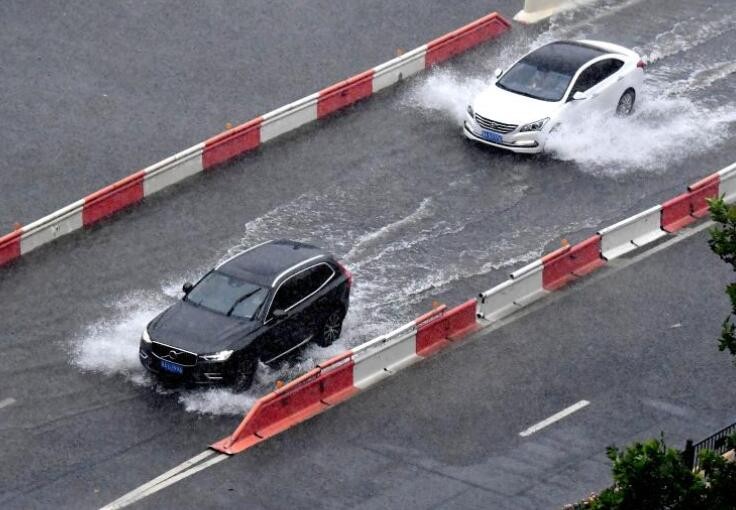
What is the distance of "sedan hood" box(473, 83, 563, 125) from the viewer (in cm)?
3172

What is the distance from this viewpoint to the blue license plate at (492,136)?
31.8m

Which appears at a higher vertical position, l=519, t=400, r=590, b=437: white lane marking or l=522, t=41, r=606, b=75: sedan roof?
l=522, t=41, r=606, b=75: sedan roof

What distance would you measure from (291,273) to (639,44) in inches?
538

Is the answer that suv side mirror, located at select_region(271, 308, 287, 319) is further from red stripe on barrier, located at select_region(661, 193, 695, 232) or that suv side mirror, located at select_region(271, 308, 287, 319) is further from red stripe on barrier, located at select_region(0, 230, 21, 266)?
red stripe on barrier, located at select_region(661, 193, 695, 232)

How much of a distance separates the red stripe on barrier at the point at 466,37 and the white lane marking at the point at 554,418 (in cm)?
1204

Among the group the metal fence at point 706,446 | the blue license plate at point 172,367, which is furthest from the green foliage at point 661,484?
the blue license plate at point 172,367

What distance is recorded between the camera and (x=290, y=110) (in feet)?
106

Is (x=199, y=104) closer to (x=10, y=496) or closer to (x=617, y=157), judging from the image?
(x=617, y=157)

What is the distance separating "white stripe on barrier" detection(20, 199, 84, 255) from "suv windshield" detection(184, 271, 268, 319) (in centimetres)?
406

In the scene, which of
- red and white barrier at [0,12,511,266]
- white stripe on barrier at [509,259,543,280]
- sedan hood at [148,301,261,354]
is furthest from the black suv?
red and white barrier at [0,12,511,266]

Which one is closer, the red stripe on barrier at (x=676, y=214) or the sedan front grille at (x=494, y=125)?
the red stripe on barrier at (x=676, y=214)

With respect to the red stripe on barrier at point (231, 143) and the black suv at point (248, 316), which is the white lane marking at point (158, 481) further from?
the red stripe on barrier at point (231, 143)

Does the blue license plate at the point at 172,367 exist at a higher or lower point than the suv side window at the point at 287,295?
lower

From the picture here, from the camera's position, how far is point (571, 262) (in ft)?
92.3
